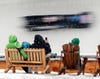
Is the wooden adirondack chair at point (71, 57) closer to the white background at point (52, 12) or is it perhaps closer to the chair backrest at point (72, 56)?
the chair backrest at point (72, 56)

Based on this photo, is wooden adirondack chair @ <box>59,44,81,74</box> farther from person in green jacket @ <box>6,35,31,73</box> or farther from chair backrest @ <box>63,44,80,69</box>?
person in green jacket @ <box>6,35,31,73</box>

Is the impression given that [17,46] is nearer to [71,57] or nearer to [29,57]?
[29,57]

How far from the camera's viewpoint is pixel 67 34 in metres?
12.5

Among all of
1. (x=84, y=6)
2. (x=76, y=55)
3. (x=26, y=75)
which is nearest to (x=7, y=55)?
(x=26, y=75)

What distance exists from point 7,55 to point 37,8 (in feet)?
13.6

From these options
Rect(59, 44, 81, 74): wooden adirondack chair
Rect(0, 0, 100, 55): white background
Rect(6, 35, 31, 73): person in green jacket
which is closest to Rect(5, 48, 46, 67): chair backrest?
Rect(6, 35, 31, 73): person in green jacket

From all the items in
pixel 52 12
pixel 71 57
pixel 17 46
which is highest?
pixel 52 12

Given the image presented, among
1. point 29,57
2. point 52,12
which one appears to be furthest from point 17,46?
point 52,12

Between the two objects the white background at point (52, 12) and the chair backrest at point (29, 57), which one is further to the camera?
the white background at point (52, 12)

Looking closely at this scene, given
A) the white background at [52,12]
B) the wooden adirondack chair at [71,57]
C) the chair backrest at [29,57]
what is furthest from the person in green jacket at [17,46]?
the white background at [52,12]

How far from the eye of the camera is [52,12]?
12688 mm

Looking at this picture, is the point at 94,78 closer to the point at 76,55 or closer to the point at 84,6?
the point at 76,55

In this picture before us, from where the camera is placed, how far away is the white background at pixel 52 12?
1214 cm

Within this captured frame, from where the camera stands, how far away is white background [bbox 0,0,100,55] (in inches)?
478
